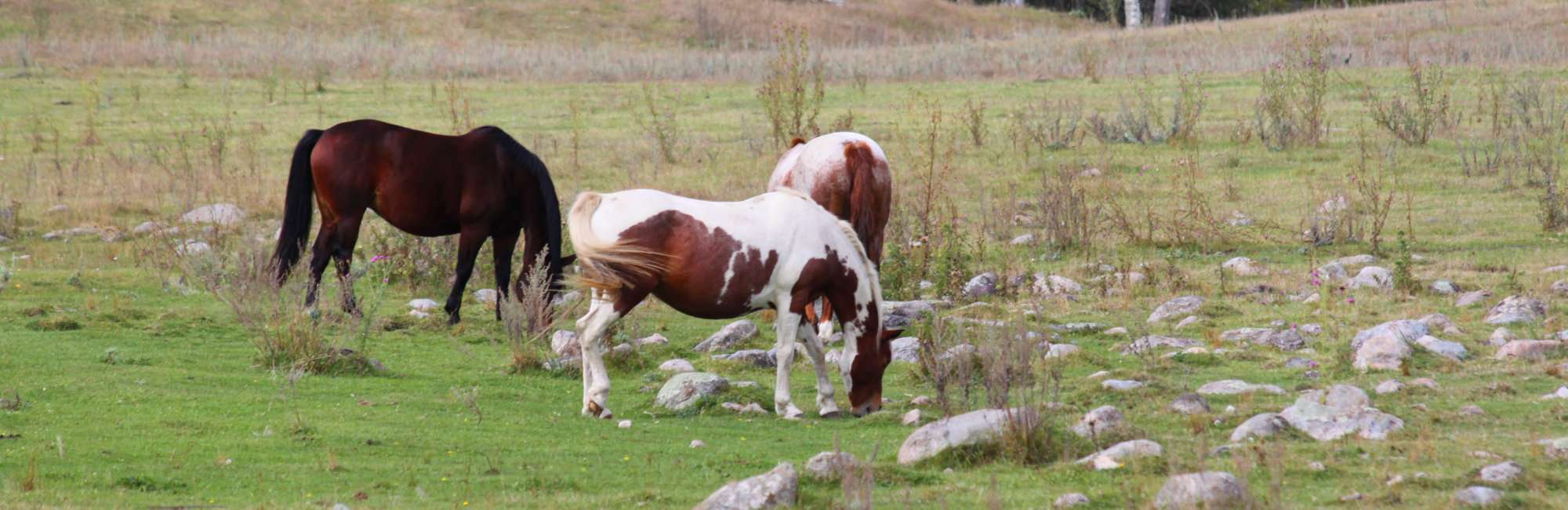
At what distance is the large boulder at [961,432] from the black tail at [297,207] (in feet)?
21.6

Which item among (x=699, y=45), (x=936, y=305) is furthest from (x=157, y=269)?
(x=699, y=45)

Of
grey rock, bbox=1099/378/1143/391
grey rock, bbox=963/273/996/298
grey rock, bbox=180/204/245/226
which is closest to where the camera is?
grey rock, bbox=1099/378/1143/391

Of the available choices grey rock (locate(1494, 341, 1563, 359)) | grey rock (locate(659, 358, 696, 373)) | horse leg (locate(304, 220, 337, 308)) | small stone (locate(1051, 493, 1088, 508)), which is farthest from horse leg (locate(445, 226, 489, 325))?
grey rock (locate(1494, 341, 1563, 359))

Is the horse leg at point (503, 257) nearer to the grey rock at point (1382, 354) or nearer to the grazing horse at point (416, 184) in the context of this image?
the grazing horse at point (416, 184)

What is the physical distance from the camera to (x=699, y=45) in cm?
4653

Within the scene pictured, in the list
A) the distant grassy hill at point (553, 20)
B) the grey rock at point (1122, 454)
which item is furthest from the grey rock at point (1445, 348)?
the distant grassy hill at point (553, 20)

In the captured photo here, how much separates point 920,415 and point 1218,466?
7.40 feet

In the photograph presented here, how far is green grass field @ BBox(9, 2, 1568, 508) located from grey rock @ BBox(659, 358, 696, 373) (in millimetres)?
156

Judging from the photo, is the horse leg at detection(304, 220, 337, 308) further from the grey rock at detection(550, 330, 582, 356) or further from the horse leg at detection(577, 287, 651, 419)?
the horse leg at detection(577, 287, 651, 419)

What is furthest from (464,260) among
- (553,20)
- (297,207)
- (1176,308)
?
(553,20)

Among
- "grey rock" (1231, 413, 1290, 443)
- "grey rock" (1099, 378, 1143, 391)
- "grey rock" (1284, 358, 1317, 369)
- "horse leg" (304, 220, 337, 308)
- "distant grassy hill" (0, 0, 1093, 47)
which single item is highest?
"distant grassy hill" (0, 0, 1093, 47)

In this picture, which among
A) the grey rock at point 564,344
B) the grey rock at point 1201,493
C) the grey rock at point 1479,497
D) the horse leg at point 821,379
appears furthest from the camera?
the grey rock at point 564,344

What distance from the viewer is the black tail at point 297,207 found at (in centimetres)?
1234

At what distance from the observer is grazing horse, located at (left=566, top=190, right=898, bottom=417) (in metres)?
8.78
